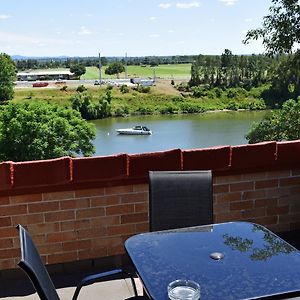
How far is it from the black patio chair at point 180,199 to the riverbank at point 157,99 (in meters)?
41.6

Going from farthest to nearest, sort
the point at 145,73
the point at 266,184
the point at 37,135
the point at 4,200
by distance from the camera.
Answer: the point at 145,73 → the point at 37,135 → the point at 266,184 → the point at 4,200

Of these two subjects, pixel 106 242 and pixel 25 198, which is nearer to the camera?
pixel 25 198

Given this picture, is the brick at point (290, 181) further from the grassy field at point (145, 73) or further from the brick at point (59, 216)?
the grassy field at point (145, 73)

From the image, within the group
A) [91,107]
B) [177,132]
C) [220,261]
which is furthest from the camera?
[91,107]

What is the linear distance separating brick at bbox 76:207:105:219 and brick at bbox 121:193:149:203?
5.5 inches

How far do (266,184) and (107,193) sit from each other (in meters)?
1.05

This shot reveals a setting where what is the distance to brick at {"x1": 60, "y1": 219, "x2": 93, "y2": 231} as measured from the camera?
8.34ft

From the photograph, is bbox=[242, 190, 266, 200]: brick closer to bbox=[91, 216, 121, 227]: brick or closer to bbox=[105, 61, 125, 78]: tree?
bbox=[91, 216, 121, 227]: brick

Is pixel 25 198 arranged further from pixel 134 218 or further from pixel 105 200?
pixel 134 218

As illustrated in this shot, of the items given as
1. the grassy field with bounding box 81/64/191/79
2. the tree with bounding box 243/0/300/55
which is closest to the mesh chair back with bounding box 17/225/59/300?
the tree with bounding box 243/0/300/55

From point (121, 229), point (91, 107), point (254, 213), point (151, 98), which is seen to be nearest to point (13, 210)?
point (121, 229)

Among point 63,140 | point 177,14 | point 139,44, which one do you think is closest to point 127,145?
point 63,140

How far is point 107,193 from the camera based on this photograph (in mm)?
2584

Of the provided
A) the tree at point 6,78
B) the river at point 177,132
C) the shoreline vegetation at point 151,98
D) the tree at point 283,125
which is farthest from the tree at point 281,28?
the tree at point 6,78
